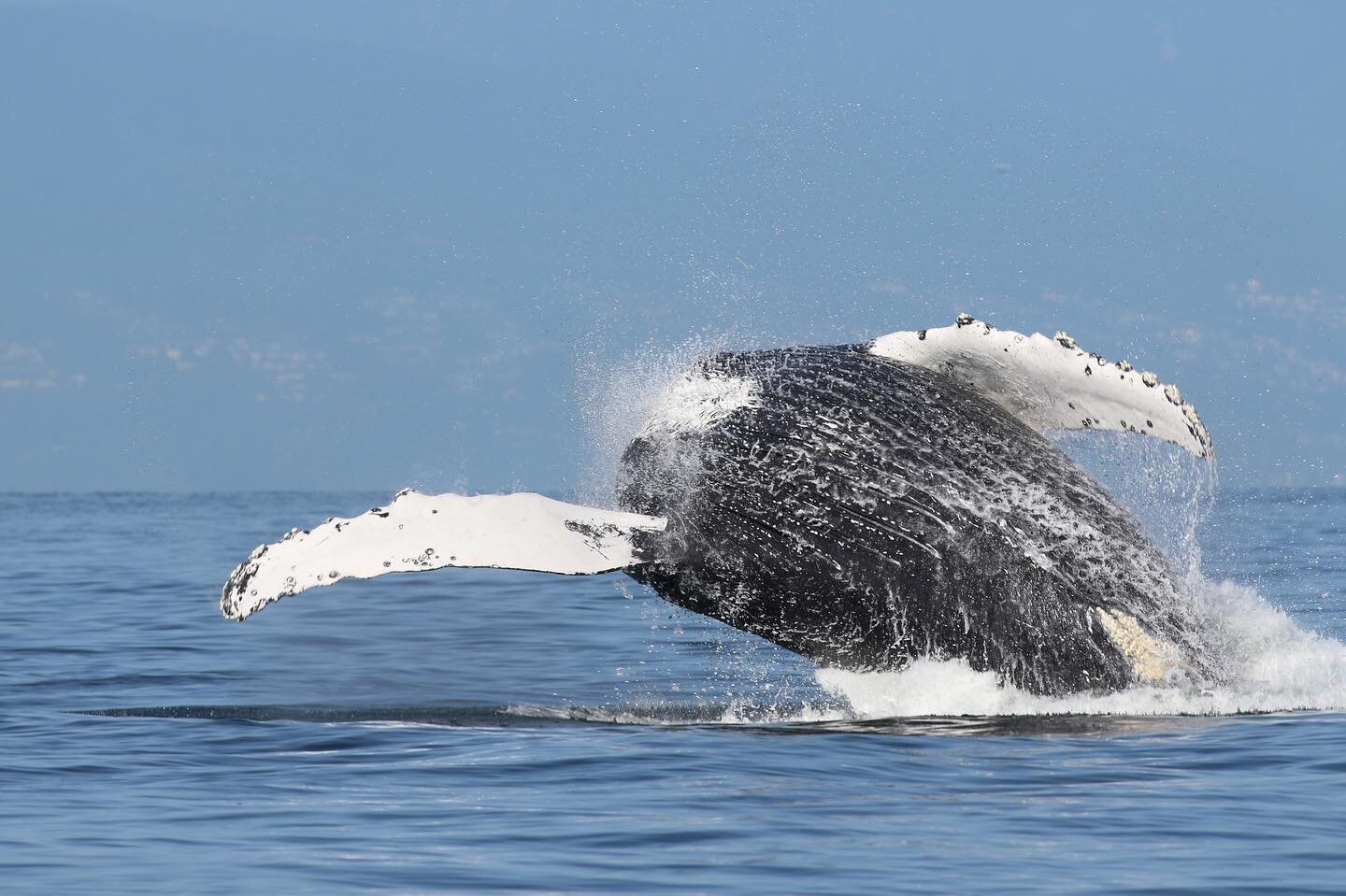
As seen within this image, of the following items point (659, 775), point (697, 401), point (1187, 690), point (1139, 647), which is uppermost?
point (697, 401)

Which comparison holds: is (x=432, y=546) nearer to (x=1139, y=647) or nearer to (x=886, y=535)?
(x=886, y=535)

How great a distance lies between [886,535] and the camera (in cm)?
995

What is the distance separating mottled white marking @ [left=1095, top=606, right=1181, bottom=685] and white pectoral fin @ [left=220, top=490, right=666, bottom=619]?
2876mm

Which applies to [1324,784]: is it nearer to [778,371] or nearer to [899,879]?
[899,879]

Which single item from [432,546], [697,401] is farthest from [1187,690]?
[432,546]

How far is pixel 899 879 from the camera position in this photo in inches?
278

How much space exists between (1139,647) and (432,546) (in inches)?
168

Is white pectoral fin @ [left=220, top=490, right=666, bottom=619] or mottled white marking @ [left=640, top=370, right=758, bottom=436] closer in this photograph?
white pectoral fin @ [left=220, top=490, right=666, bottom=619]

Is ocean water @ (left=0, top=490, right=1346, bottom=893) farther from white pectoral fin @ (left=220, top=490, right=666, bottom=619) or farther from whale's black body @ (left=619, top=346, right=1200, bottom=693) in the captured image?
white pectoral fin @ (left=220, top=490, right=666, bottom=619)

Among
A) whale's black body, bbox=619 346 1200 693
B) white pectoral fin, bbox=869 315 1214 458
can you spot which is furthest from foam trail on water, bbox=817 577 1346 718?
white pectoral fin, bbox=869 315 1214 458

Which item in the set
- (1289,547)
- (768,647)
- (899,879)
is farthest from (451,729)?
(1289,547)

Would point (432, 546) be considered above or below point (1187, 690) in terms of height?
above

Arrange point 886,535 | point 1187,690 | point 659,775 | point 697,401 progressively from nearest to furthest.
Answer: point 659,775 → point 886,535 → point 697,401 → point 1187,690

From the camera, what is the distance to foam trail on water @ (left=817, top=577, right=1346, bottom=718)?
10289 millimetres
